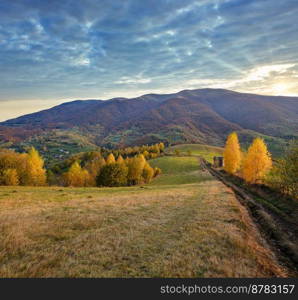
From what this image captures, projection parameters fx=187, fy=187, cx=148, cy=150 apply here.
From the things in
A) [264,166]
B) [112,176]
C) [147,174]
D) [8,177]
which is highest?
[264,166]

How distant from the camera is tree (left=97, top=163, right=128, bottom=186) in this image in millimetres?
67812

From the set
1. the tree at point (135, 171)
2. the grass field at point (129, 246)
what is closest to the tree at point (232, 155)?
the tree at point (135, 171)

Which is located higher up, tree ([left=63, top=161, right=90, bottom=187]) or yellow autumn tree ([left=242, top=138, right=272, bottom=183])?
yellow autumn tree ([left=242, top=138, right=272, bottom=183])

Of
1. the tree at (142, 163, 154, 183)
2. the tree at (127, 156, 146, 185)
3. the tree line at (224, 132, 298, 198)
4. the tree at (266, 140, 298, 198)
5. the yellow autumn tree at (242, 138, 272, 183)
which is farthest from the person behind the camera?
the tree at (142, 163, 154, 183)

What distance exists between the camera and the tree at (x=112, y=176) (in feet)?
222

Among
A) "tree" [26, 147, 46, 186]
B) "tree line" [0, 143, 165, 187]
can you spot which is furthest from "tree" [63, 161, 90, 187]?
"tree" [26, 147, 46, 186]

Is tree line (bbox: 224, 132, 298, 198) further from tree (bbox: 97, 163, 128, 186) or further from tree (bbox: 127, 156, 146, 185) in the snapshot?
tree (bbox: 97, 163, 128, 186)

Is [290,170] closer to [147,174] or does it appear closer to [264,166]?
[264,166]

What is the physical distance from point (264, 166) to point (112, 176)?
47800 millimetres

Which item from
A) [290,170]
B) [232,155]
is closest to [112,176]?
[232,155]

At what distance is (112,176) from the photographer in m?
67.9

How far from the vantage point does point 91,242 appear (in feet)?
41.4

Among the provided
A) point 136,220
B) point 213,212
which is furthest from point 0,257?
point 213,212
